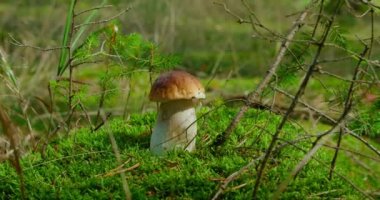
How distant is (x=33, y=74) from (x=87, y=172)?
3654 millimetres

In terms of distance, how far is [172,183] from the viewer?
2.16 metres

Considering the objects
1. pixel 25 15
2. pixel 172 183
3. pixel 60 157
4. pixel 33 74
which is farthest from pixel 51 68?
pixel 172 183

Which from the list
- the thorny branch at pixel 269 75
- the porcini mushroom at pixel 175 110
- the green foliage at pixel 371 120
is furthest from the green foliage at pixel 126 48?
the green foliage at pixel 371 120

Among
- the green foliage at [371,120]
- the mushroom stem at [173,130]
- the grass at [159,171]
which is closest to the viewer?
the grass at [159,171]

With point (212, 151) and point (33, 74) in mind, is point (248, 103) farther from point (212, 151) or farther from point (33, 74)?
point (33, 74)

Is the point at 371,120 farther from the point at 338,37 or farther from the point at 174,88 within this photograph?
the point at 174,88

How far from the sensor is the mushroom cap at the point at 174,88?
230cm

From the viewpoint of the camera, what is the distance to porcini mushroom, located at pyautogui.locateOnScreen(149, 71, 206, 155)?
7.56 feet

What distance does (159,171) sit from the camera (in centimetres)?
226

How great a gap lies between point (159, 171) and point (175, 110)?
0.29m

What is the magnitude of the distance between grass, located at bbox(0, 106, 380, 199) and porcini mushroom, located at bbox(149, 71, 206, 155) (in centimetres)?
5

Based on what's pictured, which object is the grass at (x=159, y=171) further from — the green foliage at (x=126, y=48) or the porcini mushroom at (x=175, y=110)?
the green foliage at (x=126, y=48)

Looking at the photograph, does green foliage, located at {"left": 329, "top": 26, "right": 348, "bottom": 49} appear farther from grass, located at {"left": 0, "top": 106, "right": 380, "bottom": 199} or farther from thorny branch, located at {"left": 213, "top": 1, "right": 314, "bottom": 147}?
grass, located at {"left": 0, "top": 106, "right": 380, "bottom": 199}

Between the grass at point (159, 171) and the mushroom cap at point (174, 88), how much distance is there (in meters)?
0.24
